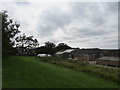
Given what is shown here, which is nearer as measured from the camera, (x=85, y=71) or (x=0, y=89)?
(x=0, y=89)

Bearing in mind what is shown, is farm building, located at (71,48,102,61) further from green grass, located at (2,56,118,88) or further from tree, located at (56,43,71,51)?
green grass, located at (2,56,118,88)

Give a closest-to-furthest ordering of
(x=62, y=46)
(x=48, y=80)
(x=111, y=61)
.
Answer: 1. (x=48, y=80)
2. (x=111, y=61)
3. (x=62, y=46)

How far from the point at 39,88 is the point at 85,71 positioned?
8.69m

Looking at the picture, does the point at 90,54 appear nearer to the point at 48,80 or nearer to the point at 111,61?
the point at 111,61

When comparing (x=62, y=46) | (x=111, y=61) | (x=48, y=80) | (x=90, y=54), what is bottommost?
(x=111, y=61)

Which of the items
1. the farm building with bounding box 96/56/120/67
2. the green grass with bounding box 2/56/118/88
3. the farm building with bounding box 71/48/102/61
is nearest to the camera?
the green grass with bounding box 2/56/118/88

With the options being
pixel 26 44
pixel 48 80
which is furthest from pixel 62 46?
pixel 48 80

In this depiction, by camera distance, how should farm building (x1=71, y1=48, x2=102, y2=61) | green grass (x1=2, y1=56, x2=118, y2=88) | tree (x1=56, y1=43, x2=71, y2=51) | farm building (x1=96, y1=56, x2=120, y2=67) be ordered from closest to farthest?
green grass (x1=2, y1=56, x2=118, y2=88), farm building (x1=96, y1=56, x2=120, y2=67), farm building (x1=71, y1=48, x2=102, y2=61), tree (x1=56, y1=43, x2=71, y2=51)

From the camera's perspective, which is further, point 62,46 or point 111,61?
point 62,46

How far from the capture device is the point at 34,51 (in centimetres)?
7131

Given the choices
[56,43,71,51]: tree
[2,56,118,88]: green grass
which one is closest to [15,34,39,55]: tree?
[56,43,71,51]: tree

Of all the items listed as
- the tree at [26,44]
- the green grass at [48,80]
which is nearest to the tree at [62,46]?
the tree at [26,44]

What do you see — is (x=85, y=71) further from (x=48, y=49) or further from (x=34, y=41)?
(x=34, y=41)

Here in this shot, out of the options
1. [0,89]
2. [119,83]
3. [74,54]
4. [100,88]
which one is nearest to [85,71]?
[119,83]
